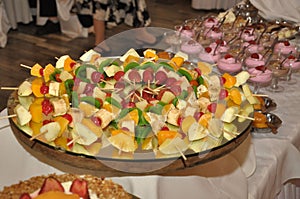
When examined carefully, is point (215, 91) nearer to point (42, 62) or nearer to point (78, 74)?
point (78, 74)

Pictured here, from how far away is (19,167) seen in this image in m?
1.25

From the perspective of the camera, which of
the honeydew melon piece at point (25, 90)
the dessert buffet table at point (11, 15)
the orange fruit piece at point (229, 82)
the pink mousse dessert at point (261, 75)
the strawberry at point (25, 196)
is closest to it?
the strawberry at point (25, 196)

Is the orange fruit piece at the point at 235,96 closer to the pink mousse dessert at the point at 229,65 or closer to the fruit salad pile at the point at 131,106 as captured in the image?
the fruit salad pile at the point at 131,106

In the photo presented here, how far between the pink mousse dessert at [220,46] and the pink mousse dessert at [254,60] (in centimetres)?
11

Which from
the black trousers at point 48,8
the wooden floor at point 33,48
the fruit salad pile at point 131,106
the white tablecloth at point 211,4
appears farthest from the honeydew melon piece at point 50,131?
the white tablecloth at point 211,4

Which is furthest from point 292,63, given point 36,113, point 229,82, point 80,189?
point 80,189

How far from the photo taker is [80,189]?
941mm

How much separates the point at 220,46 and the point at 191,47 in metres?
0.12

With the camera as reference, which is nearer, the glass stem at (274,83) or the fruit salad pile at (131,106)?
the fruit salad pile at (131,106)

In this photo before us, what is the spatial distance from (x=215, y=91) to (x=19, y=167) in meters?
0.57

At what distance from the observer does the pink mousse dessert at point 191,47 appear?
75.5 inches

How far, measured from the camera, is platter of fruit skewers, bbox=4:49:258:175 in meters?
1.08

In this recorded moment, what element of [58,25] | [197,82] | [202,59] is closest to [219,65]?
[202,59]

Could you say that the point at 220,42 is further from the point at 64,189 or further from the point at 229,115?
the point at 64,189
